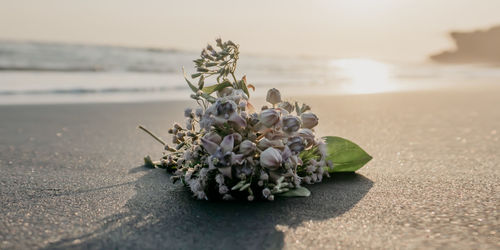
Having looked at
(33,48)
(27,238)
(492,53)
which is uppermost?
(492,53)

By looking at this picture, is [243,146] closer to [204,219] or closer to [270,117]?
[270,117]

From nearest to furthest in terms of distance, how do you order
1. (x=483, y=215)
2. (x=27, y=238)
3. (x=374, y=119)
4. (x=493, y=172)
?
(x=27, y=238), (x=483, y=215), (x=493, y=172), (x=374, y=119)

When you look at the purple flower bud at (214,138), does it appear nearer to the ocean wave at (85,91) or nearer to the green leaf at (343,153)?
the green leaf at (343,153)

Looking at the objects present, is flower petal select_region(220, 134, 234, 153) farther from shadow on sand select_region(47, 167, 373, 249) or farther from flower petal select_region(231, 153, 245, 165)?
shadow on sand select_region(47, 167, 373, 249)

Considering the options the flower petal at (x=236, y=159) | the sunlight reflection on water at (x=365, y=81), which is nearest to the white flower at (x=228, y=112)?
the flower petal at (x=236, y=159)

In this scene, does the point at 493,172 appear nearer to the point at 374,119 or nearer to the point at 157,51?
the point at 374,119

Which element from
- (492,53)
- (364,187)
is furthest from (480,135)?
(492,53)

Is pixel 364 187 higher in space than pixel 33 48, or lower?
lower
